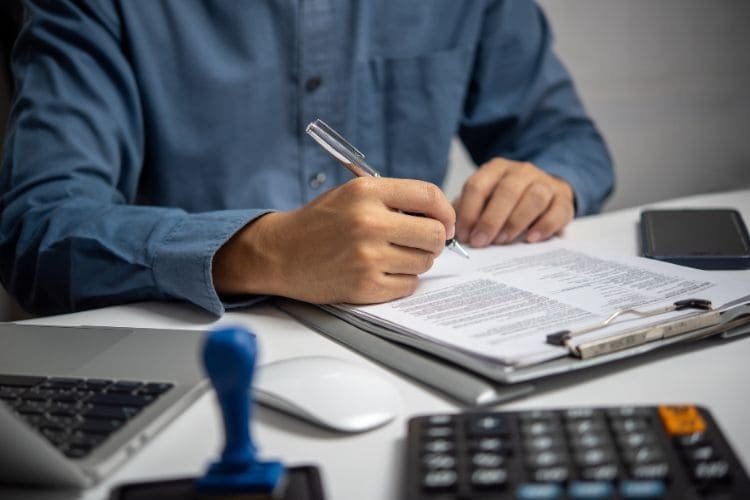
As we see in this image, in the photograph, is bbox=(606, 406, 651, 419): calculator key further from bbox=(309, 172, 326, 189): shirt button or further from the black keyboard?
bbox=(309, 172, 326, 189): shirt button

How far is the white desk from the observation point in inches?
16.6

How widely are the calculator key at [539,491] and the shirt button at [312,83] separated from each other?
2.41ft

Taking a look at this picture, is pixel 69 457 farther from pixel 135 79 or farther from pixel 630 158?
pixel 630 158

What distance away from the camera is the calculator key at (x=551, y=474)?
372 mm

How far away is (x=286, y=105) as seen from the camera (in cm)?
101

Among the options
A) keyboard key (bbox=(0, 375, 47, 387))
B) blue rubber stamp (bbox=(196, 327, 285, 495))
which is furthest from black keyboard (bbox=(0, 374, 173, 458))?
blue rubber stamp (bbox=(196, 327, 285, 495))

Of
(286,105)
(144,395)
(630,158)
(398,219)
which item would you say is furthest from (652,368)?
(630,158)

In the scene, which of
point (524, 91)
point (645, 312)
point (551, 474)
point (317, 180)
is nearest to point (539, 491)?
point (551, 474)

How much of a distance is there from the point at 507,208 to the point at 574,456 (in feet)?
1.52

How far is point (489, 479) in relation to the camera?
1.22ft

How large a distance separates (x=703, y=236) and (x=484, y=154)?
510 mm

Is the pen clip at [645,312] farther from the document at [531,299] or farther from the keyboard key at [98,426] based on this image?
the keyboard key at [98,426]

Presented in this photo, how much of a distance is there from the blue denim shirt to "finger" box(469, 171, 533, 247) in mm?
166

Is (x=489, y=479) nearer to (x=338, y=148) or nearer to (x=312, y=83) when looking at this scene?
(x=338, y=148)
